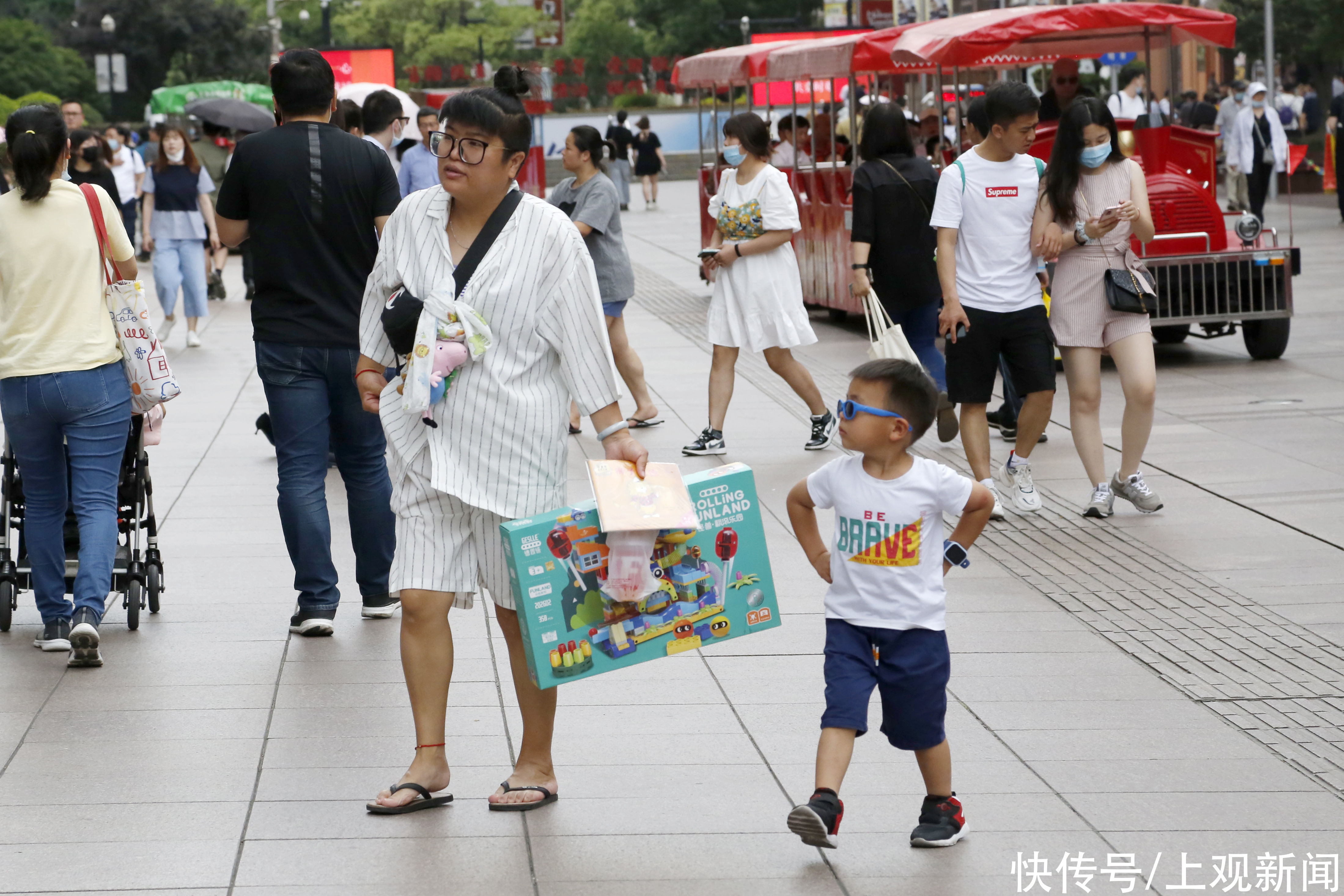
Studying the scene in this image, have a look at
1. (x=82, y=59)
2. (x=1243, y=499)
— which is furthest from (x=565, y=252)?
(x=82, y=59)

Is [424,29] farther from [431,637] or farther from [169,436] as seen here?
[431,637]

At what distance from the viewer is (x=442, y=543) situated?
4.08m

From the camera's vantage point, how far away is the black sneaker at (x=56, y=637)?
5.62 metres

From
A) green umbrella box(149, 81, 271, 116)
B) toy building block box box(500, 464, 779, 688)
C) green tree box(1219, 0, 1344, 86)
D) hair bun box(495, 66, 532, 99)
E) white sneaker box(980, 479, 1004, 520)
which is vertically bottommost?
white sneaker box(980, 479, 1004, 520)

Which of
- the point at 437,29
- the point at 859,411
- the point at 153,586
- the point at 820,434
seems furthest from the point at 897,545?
the point at 437,29

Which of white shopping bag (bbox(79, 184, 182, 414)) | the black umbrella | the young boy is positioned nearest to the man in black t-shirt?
the black umbrella

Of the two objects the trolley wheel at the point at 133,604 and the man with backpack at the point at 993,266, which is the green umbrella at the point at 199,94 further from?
the trolley wheel at the point at 133,604

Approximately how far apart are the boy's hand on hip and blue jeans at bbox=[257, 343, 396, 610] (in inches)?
78.7

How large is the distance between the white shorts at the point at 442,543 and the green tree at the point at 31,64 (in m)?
60.5

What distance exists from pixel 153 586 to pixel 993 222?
3.70 m

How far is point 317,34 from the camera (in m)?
87.6

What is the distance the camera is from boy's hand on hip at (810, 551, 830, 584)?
3.96m

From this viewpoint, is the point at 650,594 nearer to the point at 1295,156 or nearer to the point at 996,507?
the point at 996,507

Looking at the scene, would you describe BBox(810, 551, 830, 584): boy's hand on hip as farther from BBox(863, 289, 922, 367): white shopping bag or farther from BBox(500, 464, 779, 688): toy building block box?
BBox(863, 289, 922, 367): white shopping bag
